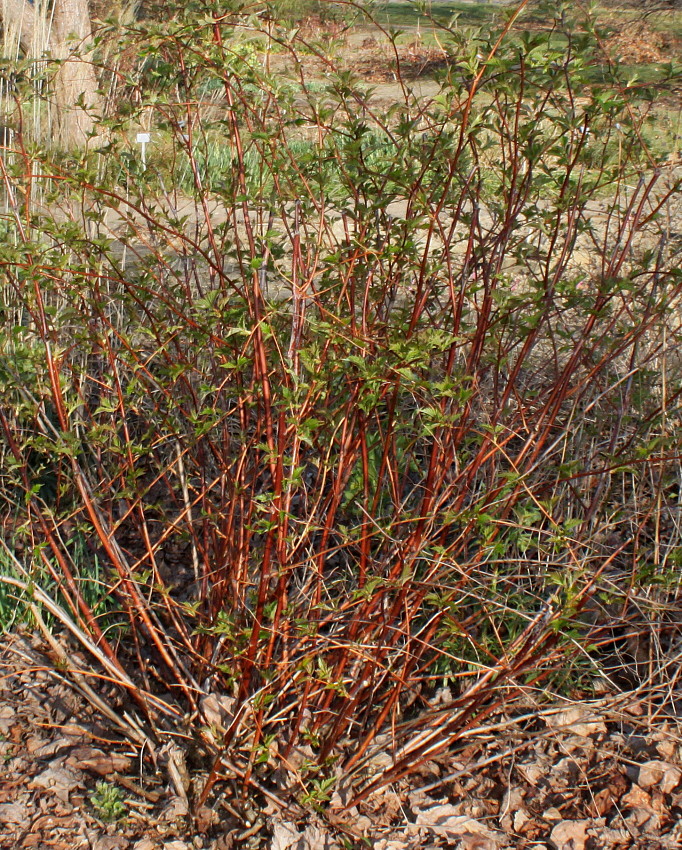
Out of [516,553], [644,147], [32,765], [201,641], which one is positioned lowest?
[32,765]

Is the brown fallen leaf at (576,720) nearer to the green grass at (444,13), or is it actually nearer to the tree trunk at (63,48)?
the green grass at (444,13)

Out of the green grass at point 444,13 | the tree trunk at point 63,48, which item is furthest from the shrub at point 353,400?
the tree trunk at point 63,48

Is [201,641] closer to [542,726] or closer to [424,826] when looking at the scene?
[424,826]

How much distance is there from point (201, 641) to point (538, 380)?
167 centimetres

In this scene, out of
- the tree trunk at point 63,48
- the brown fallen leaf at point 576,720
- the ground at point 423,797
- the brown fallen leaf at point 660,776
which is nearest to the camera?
the ground at point 423,797

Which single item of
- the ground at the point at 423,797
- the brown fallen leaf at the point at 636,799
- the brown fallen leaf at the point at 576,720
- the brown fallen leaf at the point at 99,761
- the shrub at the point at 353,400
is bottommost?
the brown fallen leaf at the point at 99,761

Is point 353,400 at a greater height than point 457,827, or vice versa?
point 353,400

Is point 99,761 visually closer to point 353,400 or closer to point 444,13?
point 353,400

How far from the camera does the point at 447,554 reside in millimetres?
1786

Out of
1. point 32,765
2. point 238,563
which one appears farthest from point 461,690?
point 32,765

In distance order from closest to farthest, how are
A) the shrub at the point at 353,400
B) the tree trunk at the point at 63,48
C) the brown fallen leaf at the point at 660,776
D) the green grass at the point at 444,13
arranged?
the shrub at the point at 353,400
the green grass at the point at 444,13
the brown fallen leaf at the point at 660,776
the tree trunk at the point at 63,48

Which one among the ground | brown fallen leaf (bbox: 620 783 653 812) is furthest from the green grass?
brown fallen leaf (bbox: 620 783 653 812)

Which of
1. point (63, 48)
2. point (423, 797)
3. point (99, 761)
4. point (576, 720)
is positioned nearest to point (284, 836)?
point (423, 797)

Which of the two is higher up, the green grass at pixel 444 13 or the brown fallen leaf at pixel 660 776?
the green grass at pixel 444 13
